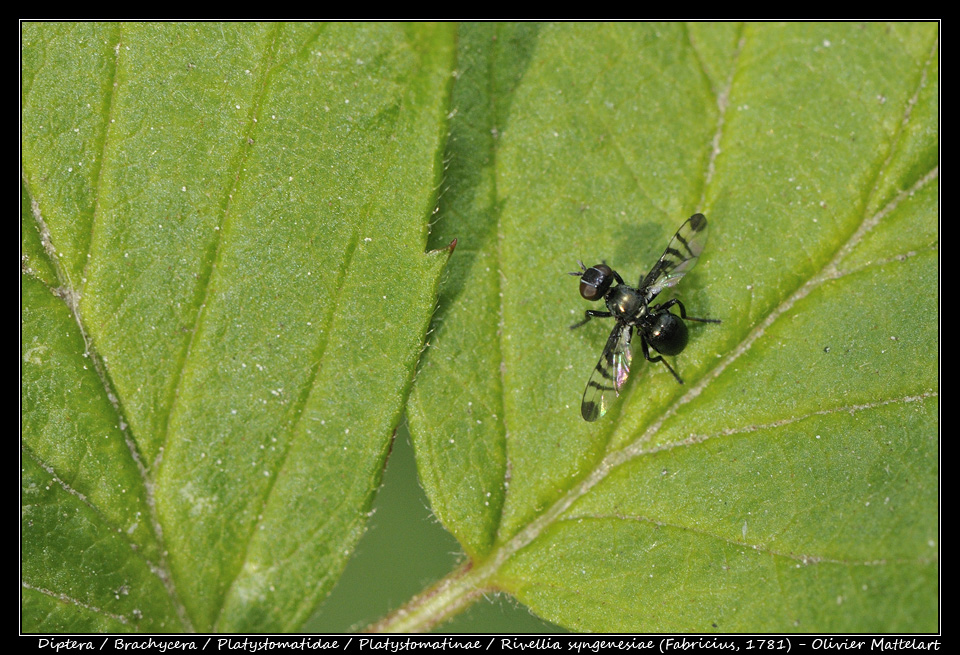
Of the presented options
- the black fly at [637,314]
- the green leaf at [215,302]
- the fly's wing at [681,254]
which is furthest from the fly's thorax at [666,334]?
the green leaf at [215,302]

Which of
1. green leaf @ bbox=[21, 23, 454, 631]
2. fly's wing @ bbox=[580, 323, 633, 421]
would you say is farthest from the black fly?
green leaf @ bbox=[21, 23, 454, 631]

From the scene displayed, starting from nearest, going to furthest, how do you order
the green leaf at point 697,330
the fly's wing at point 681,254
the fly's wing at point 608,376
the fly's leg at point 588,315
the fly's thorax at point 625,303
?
the green leaf at point 697,330
the fly's wing at point 608,376
the fly's wing at point 681,254
the fly's leg at point 588,315
the fly's thorax at point 625,303

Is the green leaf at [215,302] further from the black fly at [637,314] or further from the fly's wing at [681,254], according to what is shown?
the fly's wing at [681,254]

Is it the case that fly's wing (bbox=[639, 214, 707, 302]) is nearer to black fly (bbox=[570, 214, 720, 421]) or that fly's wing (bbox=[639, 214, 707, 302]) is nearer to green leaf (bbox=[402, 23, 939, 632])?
black fly (bbox=[570, 214, 720, 421])

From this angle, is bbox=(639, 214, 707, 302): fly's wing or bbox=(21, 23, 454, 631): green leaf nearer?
bbox=(21, 23, 454, 631): green leaf

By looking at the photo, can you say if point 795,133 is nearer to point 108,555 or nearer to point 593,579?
point 593,579

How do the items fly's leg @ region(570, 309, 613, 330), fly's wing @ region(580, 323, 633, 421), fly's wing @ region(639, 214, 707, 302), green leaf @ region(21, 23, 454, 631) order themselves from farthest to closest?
fly's leg @ region(570, 309, 613, 330) < fly's wing @ region(639, 214, 707, 302) < fly's wing @ region(580, 323, 633, 421) < green leaf @ region(21, 23, 454, 631)

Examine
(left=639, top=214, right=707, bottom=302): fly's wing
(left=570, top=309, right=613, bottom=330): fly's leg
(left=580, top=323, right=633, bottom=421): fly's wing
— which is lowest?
(left=580, top=323, right=633, bottom=421): fly's wing
